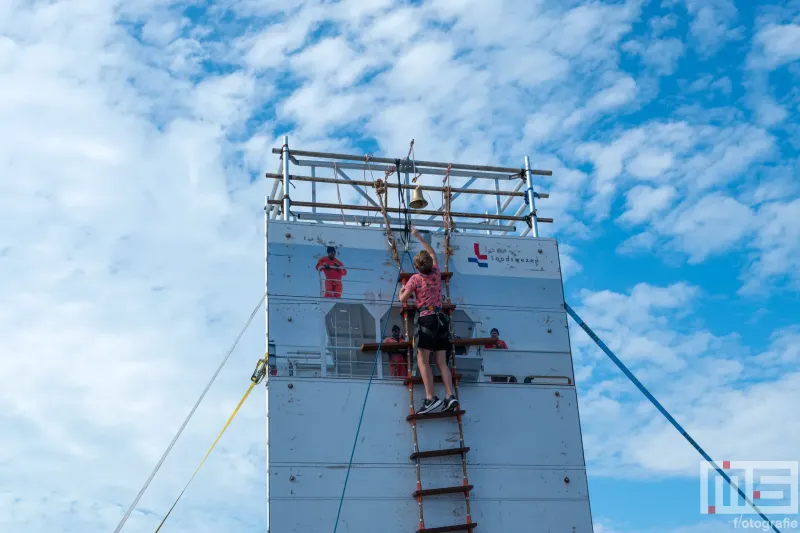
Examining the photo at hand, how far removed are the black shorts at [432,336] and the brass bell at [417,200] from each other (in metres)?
2.18

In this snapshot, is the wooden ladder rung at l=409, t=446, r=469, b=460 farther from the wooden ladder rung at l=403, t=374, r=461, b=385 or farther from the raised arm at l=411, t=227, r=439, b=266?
the raised arm at l=411, t=227, r=439, b=266

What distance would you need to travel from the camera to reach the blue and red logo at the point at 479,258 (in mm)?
12672

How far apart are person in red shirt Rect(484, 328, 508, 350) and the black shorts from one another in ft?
2.79

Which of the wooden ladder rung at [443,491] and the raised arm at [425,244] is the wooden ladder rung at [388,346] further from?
the wooden ladder rung at [443,491]

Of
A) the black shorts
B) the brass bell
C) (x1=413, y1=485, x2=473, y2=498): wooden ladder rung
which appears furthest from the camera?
the brass bell

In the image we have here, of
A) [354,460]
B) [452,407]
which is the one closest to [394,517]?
[354,460]

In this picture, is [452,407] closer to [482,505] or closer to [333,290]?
[482,505]

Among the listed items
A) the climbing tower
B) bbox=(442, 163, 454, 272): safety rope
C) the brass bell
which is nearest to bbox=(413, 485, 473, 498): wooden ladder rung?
the climbing tower

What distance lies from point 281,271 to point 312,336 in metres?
1.00

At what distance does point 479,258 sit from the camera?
12719 millimetres

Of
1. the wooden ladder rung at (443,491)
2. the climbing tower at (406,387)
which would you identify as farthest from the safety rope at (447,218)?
the wooden ladder rung at (443,491)

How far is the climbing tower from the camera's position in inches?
429

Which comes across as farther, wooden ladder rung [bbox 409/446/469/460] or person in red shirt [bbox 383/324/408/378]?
person in red shirt [bbox 383/324/408/378]

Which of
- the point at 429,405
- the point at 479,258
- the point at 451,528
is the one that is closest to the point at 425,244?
the point at 479,258
